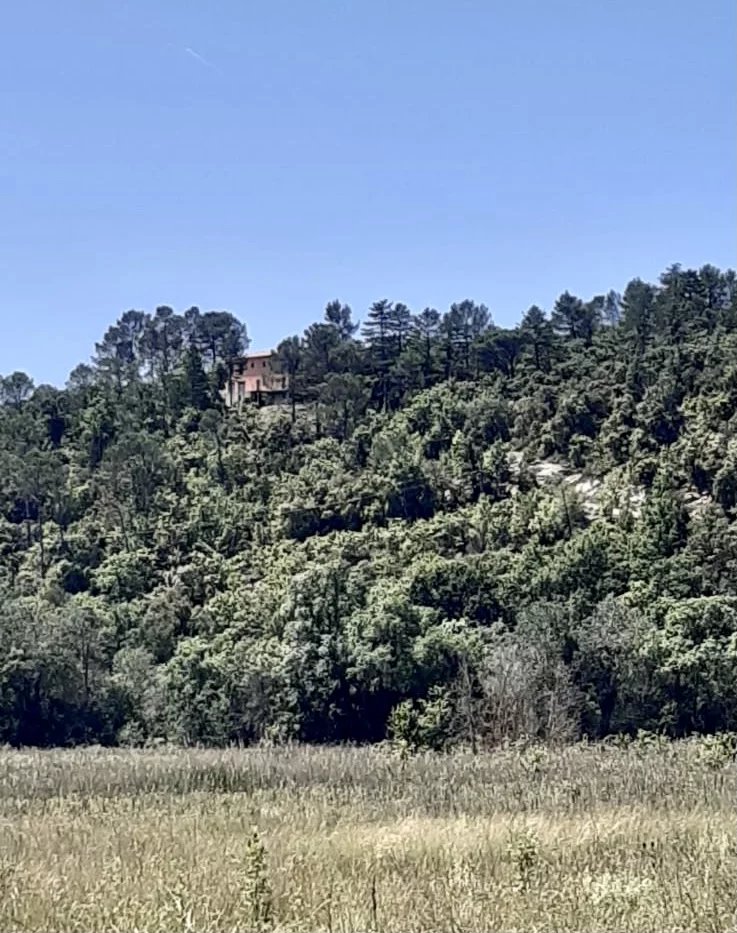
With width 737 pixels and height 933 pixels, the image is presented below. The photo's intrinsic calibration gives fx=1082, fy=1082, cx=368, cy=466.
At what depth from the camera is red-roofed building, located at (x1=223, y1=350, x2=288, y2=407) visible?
242 feet

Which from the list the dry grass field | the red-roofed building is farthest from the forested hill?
the dry grass field

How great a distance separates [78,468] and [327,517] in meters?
18.7

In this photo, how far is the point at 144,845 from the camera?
602cm

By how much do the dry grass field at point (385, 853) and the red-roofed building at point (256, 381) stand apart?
64.2 m

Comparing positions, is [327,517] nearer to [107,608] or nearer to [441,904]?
[107,608]

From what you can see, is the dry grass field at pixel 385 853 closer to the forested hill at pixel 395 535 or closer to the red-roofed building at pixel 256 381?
the forested hill at pixel 395 535

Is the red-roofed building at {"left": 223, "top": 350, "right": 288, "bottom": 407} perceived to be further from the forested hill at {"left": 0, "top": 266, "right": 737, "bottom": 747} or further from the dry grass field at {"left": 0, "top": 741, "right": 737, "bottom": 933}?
the dry grass field at {"left": 0, "top": 741, "right": 737, "bottom": 933}

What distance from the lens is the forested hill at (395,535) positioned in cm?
3581

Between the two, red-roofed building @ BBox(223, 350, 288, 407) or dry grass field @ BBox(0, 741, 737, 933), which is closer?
dry grass field @ BBox(0, 741, 737, 933)

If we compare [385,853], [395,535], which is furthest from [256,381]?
[385,853]

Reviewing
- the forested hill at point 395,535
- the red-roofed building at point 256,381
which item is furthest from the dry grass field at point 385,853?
the red-roofed building at point 256,381

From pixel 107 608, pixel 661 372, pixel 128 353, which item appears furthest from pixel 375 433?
pixel 128 353

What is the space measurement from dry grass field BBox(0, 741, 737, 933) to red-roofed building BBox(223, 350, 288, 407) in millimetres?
64205

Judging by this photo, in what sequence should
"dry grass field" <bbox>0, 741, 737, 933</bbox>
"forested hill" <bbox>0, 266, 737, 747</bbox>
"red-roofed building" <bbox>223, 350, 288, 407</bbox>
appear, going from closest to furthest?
"dry grass field" <bbox>0, 741, 737, 933</bbox>
"forested hill" <bbox>0, 266, 737, 747</bbox>
"red-roofed building" <bbox>223, 350, 288, 407</bbox>
